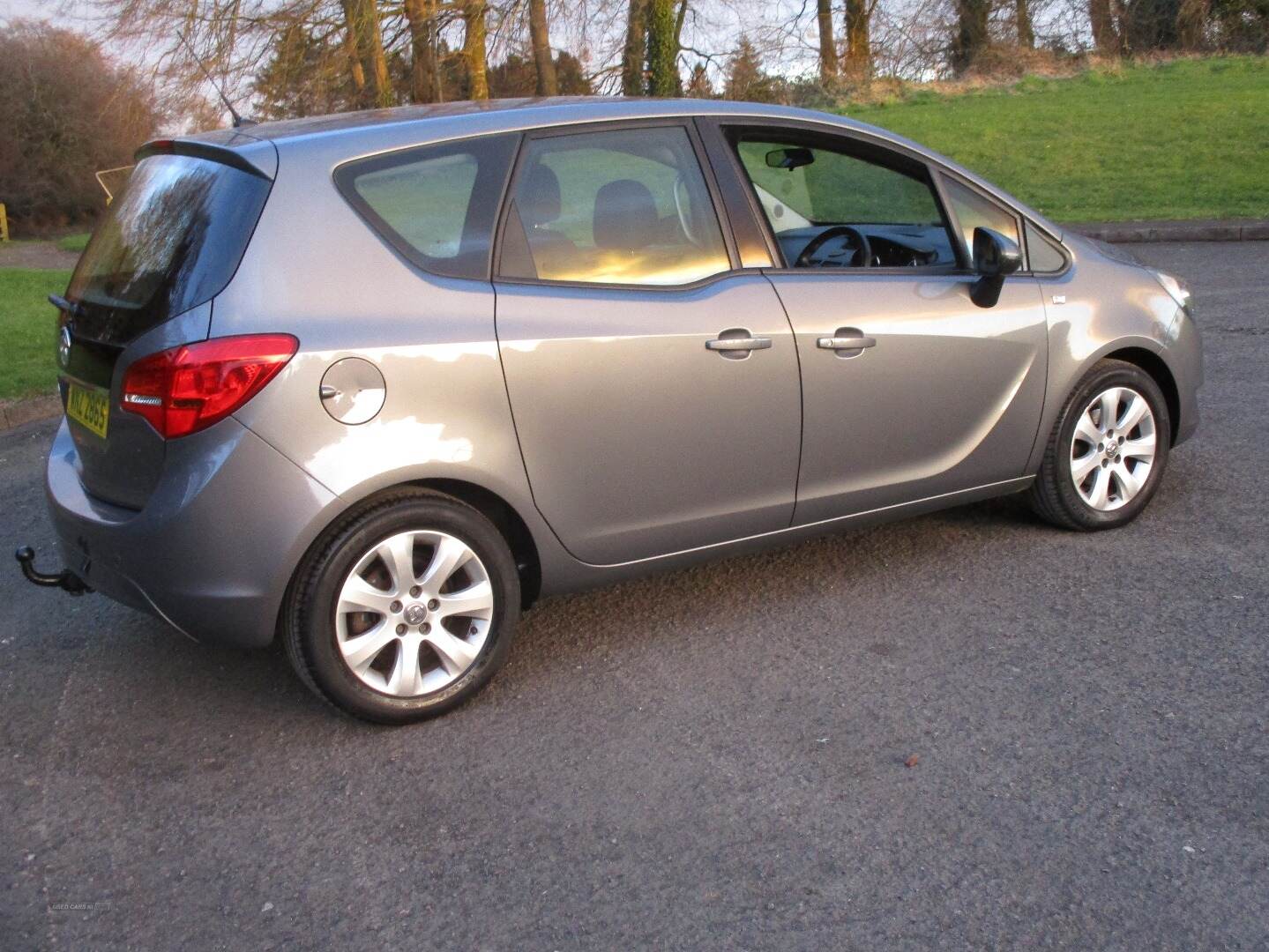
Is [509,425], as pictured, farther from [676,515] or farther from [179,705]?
[179,705]

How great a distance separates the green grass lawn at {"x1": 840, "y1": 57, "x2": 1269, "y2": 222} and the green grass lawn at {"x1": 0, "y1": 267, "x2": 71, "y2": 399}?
11400mm

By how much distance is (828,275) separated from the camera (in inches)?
180

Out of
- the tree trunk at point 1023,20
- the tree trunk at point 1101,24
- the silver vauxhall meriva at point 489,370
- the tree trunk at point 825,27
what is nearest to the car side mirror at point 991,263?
the silver vauxhall meriva at point 489,370

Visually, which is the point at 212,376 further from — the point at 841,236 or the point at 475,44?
the point at 475,44

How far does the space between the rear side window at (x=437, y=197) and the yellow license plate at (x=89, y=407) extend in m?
0.91

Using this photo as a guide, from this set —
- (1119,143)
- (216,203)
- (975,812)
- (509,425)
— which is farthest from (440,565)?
(1119,143)

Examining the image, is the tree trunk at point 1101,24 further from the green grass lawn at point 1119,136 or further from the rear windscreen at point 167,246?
the rear windscreen at point 167,246

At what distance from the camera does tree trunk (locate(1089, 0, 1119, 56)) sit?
3403 centimetres

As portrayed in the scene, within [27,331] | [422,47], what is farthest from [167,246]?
[422,47]

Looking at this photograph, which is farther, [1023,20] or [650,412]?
[1023,20]

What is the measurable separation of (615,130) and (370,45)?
67.7ft

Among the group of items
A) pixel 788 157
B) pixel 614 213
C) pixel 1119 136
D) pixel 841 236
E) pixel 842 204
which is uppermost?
pixel 788 157

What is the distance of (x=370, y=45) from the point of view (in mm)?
23453

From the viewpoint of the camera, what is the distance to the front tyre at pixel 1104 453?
201 inches
